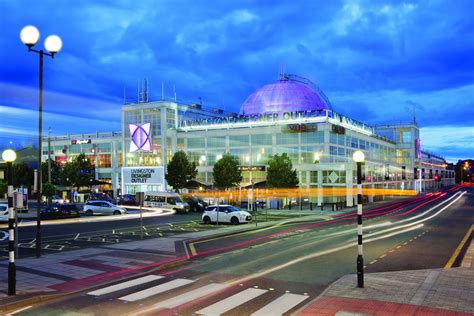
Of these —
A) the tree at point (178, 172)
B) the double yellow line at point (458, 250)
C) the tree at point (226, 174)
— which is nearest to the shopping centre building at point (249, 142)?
the tree at point (226, 174)

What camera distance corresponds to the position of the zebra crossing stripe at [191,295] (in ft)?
40.7

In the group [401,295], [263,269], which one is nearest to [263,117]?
[263,269]

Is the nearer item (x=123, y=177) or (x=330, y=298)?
(x=330, y=298)

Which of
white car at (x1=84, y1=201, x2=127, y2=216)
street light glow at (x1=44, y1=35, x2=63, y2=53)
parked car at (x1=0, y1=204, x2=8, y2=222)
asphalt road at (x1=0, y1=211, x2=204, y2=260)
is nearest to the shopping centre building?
white car at (x1=84, y1=201, x2=127, y2=216)

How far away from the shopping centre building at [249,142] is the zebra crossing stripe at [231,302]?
161ft

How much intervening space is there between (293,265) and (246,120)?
61713mm

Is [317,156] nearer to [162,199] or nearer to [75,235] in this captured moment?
[162,199]

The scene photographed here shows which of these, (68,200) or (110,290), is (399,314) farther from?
(68,200)

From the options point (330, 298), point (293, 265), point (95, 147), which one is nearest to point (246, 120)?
point (95, 147)

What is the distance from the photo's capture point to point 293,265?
1791 centimetres

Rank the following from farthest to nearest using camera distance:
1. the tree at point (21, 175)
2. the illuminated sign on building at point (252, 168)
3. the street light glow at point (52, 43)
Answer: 1. the tree at point (21, 175)
2. the illuminated sign on building at point (252, 168)
3. the street light glow at point (52, 43)

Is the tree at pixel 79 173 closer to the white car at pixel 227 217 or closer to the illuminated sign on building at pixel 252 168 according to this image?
the illuminated sign on building at pixel 252 168

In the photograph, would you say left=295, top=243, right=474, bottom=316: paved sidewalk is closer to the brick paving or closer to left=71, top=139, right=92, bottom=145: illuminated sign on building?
the brick paving

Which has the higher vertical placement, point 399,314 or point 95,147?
point 95,147
